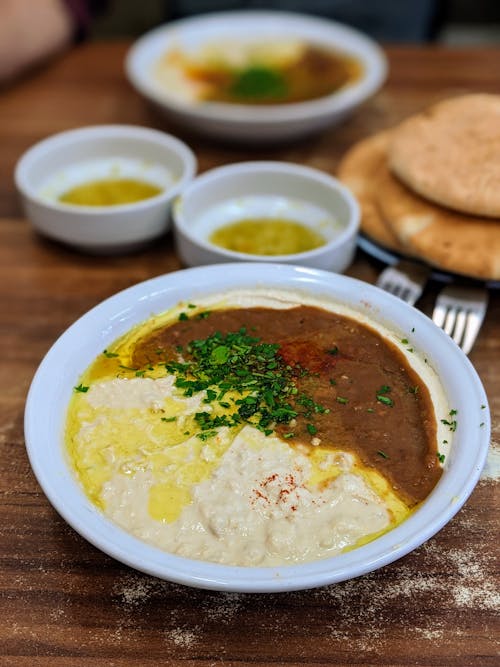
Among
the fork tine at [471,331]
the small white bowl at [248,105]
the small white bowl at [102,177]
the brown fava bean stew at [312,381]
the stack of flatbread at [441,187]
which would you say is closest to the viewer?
the brown fava bean stew at [312,381]

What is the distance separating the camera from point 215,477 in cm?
140

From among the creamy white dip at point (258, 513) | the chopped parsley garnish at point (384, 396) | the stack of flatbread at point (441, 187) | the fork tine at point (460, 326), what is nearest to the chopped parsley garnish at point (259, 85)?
the stack of flatbread at point (441, 187)

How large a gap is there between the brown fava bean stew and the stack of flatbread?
0.42 meters

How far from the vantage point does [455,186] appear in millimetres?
2066

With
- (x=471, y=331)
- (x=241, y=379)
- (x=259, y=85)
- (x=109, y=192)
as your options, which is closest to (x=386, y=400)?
(x=241, y=379)

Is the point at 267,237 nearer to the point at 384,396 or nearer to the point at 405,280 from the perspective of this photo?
the point at 405,280

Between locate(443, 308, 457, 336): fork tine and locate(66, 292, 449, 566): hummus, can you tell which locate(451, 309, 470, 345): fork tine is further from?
locate(66, 292, 449, 566): hummus

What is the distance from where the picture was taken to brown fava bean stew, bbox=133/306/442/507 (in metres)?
1.47

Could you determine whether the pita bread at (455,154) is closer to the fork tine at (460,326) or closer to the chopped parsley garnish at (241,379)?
the fork tine at (460,326)

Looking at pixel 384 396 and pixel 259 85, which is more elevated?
pixel 259 85

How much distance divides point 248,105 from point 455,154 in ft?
2.86

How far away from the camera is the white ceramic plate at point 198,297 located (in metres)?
1.22

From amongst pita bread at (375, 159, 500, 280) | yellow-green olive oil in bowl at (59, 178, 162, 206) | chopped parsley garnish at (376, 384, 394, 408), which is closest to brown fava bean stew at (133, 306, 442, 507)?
chopped parsley garnish at (376, 384, 394, 408)

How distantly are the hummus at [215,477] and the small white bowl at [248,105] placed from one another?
1.25m
